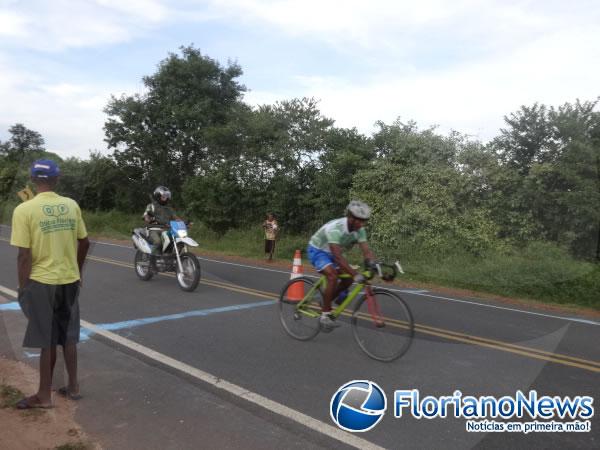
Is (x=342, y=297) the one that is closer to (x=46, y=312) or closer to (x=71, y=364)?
(x=71, y=364)

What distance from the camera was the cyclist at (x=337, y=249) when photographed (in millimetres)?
5703

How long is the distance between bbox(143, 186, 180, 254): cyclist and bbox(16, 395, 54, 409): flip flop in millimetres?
6385

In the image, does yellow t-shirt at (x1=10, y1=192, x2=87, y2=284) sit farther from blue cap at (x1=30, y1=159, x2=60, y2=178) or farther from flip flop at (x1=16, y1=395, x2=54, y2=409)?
flip flop at (x1=16, y1=395, x2=54, y2=409)

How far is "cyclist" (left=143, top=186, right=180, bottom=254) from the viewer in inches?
409

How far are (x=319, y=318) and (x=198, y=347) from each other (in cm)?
149

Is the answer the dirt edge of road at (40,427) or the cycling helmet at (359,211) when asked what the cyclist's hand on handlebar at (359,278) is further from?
the dirt edge of road at (40,427)

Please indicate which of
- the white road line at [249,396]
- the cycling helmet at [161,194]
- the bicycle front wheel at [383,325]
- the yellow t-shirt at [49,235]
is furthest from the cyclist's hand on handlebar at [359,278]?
the cycling helmet at [161,194]

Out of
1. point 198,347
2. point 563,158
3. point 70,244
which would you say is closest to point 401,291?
point 198,347

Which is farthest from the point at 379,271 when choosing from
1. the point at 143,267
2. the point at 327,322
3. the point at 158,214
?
the point at 143,267

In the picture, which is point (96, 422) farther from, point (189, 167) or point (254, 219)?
point (189, 167)

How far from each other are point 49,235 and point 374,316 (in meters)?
3.39

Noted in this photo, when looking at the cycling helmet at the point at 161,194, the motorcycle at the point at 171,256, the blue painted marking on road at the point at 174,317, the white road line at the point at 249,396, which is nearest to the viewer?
the white road line at the point at 249,396

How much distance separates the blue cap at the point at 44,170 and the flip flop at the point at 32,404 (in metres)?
1.83

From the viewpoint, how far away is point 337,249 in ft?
19.1
